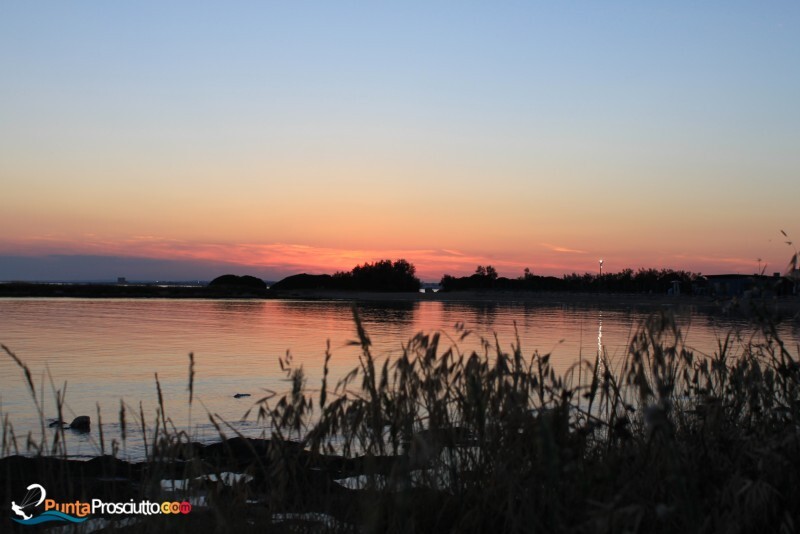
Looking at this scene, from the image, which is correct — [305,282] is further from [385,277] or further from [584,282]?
[584,282]

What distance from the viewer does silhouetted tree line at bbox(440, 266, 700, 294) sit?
77.7 meters

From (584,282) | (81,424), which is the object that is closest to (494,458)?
(81,424)

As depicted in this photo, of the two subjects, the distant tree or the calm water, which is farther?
the distant tree

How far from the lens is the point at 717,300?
187 inches

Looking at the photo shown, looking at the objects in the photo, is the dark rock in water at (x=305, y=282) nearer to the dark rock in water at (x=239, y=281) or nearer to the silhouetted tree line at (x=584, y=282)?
the dark rock in water at (x=239, y=281)

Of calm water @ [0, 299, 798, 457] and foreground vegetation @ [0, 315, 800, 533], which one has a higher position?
foreground vegetation @ [0, 315, 800, 533]

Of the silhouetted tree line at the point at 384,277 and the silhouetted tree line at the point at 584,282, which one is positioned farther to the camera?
the silhouetted tree line at the point at 384,277

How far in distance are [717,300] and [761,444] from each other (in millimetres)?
1270

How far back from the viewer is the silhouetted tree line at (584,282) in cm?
7771

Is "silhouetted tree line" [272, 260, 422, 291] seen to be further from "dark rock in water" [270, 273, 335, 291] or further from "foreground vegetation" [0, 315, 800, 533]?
"foreground vegetation" [0, 315, 800, 533]

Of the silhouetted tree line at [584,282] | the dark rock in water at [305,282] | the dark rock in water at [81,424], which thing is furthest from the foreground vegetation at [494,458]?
the dark rock in water at [305,282]

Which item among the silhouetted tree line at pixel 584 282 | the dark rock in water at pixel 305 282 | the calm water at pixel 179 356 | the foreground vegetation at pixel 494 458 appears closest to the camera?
the foreground vegetation at pixel 494 458

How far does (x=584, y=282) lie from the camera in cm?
8438

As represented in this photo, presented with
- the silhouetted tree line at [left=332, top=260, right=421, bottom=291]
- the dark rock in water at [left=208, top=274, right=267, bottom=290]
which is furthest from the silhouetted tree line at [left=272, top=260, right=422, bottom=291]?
the dark rock in water at [left=208, top=274, right=267, bottom=290]
